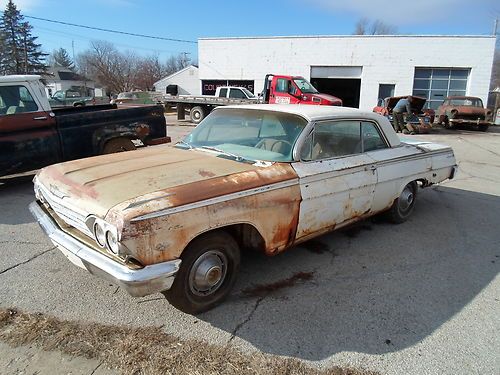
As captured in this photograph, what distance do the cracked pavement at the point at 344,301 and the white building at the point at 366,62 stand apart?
22.2 meters

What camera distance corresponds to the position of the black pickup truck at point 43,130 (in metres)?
6.04

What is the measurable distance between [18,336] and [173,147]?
2.31m

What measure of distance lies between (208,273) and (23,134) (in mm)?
4870

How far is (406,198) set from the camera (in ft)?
16.7

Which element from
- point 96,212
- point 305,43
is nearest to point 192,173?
point 96,212

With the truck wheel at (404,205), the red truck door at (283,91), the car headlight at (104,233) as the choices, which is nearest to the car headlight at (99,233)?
the car headlight at (104,233)

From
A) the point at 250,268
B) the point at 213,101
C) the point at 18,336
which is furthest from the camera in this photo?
the point at 213,101

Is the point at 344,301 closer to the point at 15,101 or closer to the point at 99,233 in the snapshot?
the point at 99,233

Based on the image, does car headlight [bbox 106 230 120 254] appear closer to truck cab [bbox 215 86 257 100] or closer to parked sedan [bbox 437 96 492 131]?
truck cab [bbox 215 86 257 100]

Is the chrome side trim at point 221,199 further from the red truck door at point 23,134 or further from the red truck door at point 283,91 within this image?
the red truck door at point 283,91

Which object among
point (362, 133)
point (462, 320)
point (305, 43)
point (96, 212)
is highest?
point (305, 43)

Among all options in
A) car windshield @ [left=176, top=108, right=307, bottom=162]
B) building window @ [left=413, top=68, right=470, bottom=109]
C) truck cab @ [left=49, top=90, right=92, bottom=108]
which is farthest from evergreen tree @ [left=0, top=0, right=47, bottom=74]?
car windshield @ [left=176, top=108, right=307, bottom=162]

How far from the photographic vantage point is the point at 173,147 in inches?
168

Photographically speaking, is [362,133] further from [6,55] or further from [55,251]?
[6,55]
